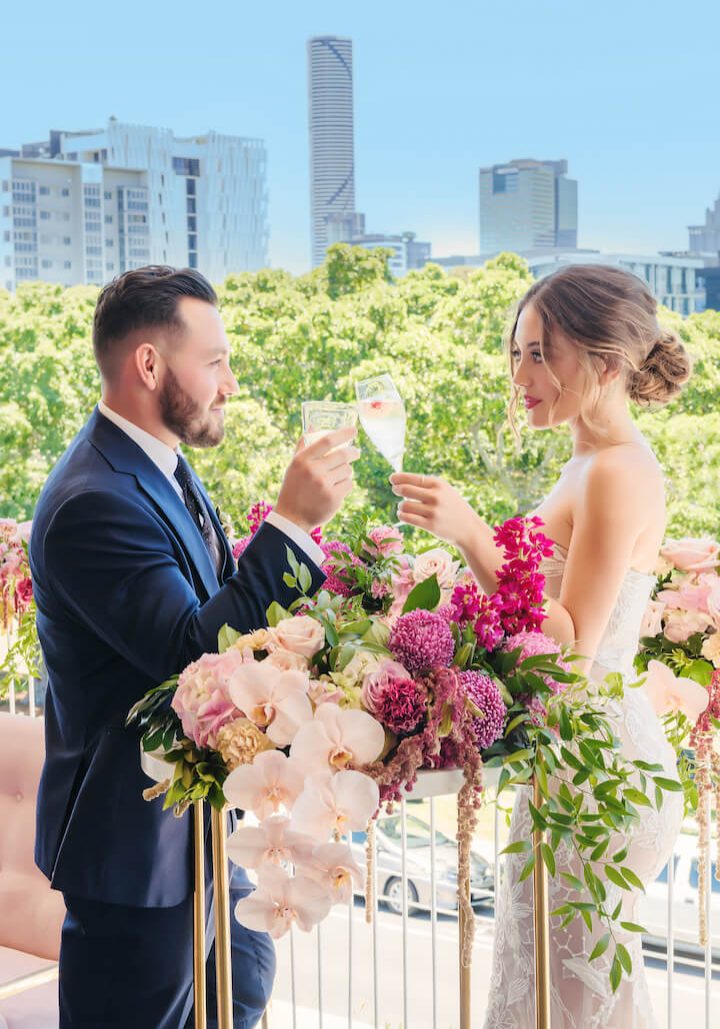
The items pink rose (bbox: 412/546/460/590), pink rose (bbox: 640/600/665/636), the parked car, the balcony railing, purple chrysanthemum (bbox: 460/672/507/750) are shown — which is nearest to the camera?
purple chrysanthemum (bbox: 460/672/507/750)

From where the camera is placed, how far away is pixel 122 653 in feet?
5.11

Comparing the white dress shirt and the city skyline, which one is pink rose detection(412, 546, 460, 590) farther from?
the city skyline

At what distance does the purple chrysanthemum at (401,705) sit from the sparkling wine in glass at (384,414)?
0.54m

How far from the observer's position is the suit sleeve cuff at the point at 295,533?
1.54m

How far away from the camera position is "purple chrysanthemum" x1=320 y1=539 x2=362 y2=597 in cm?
152

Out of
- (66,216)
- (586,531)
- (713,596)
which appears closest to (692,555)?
(713,596)

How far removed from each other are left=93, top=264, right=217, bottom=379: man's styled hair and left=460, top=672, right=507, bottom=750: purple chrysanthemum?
0.90 meters

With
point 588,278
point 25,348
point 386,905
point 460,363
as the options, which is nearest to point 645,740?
point 588,278

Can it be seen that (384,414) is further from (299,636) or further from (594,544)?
(299,636)

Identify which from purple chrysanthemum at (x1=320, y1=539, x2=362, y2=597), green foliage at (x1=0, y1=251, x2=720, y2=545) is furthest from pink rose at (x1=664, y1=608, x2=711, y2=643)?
green foliage at (x1=0, y1=251, x2=720, y2=545)

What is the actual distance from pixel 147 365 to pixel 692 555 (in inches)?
34.9

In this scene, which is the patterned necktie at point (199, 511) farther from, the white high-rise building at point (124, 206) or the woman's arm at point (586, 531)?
the white high-rise building at point (124, 206)

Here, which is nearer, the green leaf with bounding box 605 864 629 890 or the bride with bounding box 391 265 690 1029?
the green leaf with bounding box 605 864 629 890

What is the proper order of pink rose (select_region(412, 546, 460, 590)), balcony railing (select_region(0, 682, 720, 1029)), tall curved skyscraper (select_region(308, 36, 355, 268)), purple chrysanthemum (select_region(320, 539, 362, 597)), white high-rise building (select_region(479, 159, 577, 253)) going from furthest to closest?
tall curved skyscraper (select_region(308, 36, 355, 268)) < white high-rise building (select_region(479, 159, 577, 253)) < balcony railing (select_region(0, 682, 720, 1029)) < purple chrysanthemum (select_region(320, 539, 362, 597)) < pink rose (select_region(412, 546, 460, 590))
